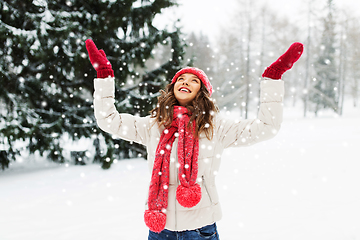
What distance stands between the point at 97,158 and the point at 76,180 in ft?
4.74

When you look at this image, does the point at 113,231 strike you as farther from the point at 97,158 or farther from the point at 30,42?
the point at 30,42

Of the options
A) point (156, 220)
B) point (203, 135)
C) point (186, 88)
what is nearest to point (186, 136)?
point (203, 135)

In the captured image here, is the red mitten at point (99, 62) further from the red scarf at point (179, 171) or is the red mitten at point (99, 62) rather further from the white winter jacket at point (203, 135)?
the red scarf at point (179, 171)

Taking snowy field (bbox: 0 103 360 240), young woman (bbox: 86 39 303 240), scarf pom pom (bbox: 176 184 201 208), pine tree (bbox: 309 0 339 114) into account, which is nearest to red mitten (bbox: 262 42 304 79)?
young woman (bbox: 86 39 303 240)

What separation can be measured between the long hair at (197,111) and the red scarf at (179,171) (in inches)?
1.9

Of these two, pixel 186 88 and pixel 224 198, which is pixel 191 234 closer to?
pixel 186 88

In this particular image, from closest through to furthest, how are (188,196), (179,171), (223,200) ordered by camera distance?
1. (188,196)
2. (179,171)
3. (223,200)

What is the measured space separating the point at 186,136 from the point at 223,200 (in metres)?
3.08

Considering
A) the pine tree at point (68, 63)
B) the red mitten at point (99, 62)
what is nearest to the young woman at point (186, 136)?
the red mitten at point (99, 62)

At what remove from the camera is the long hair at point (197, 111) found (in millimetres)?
1790

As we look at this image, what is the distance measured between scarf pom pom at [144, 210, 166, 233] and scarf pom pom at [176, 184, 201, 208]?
0.18 meters

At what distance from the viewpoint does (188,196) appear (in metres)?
1.58

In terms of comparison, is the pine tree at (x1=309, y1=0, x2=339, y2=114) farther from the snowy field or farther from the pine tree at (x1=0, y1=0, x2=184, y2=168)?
the pine tree at (x1=0, y1=0, x2=184, y2=168)

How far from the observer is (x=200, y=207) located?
172cm
